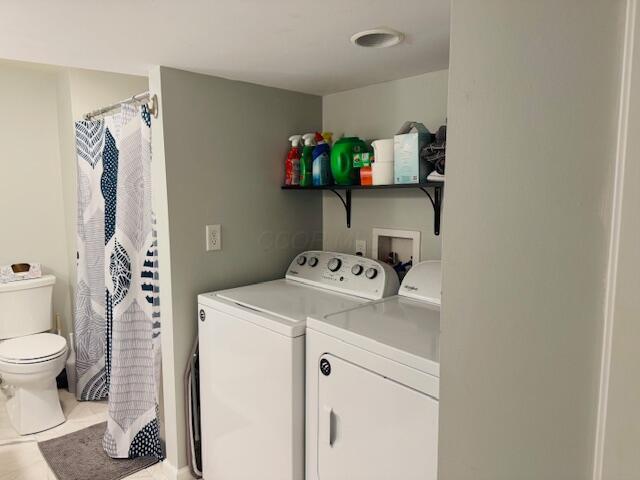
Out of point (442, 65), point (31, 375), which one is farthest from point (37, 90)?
point (442, 65)

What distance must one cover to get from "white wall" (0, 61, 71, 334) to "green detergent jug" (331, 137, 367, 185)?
2.19 m

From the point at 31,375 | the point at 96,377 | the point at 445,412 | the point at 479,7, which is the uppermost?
the point at 479,7

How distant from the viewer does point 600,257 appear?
26.0 inches

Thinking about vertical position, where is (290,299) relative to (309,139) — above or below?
below

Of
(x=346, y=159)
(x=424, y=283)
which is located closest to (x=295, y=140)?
(x=346, y=159)

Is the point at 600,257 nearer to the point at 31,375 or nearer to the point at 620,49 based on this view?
the point at 620,49

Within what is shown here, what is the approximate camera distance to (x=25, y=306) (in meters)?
2.85

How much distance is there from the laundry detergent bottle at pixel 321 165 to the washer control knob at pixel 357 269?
44 cm

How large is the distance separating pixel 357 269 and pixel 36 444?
2.05 metres

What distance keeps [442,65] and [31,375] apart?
271 cm

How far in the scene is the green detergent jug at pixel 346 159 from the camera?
2.14 m

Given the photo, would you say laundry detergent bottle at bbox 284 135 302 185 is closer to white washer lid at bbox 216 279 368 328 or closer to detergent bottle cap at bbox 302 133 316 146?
detergent bottle cap at bbox 302 133 316 146

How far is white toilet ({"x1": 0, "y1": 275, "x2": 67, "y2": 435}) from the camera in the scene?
253 centimetres

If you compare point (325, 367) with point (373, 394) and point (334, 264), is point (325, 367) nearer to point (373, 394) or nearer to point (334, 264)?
point (373, 394)
